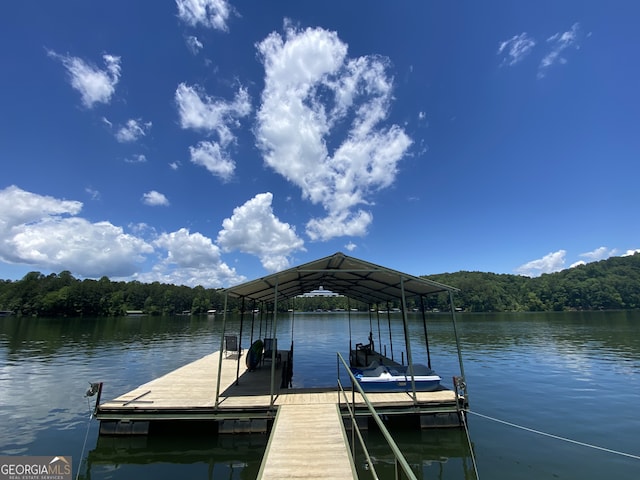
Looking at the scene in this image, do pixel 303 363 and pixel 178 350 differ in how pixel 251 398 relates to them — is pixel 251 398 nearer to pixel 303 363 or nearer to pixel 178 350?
pixel 303 363

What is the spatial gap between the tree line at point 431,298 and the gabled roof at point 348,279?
231ft

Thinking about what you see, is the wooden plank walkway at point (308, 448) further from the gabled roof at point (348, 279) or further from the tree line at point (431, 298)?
the tree line at point (431, 298)

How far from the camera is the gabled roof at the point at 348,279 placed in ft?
31.4

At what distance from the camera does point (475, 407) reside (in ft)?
40.0

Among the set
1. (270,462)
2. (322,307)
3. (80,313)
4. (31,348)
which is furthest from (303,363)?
(322,307)

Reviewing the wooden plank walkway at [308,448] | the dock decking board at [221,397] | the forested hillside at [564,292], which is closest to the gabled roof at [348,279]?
the dock decking board at [221,397]

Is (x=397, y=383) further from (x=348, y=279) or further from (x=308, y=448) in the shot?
(x=308, y=448)

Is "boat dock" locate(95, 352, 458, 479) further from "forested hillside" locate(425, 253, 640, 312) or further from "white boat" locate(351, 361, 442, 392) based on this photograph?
"forested hillside" locate(425, 253, 640, 312)

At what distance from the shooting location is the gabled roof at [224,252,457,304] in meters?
9.59

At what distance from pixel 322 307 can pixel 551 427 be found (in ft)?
427

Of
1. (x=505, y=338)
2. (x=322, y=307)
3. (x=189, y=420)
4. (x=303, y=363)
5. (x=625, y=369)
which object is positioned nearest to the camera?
(x=189, y=420)

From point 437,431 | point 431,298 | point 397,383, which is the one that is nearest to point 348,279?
point 397,383

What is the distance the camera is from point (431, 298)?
84.2m

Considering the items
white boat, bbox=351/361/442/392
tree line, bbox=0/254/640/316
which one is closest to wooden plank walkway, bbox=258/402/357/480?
white boat, bbox=351/361/442/392
